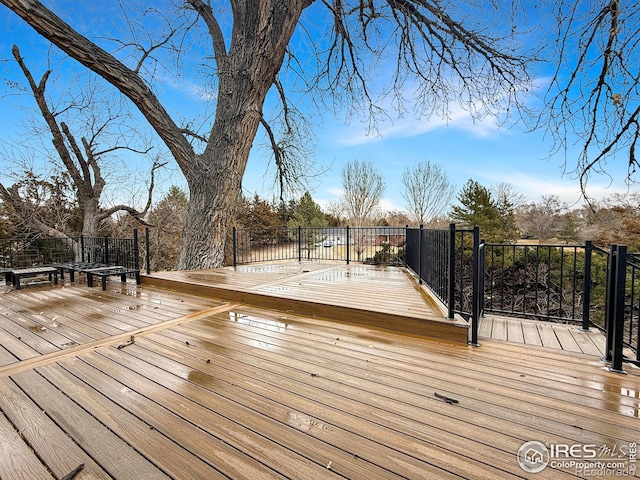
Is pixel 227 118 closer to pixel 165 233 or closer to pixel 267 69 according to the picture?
pixel 267 69

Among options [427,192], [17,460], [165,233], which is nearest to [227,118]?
[17,460]

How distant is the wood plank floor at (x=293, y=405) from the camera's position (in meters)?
1.26

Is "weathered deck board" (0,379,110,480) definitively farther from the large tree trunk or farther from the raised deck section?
the large tree trunk

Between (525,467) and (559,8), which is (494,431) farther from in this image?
(559,8)

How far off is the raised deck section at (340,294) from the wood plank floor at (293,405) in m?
0.21

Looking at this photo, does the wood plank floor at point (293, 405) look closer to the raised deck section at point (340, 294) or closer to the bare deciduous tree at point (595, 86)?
the raised deck section at point (340, 294)

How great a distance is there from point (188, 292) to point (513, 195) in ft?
57.2

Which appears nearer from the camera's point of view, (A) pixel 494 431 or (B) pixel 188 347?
(A) pixel 494 431

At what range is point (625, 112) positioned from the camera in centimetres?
267

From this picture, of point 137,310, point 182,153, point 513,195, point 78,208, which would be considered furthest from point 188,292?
point 513,195

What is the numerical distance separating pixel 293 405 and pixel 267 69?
6770mm
